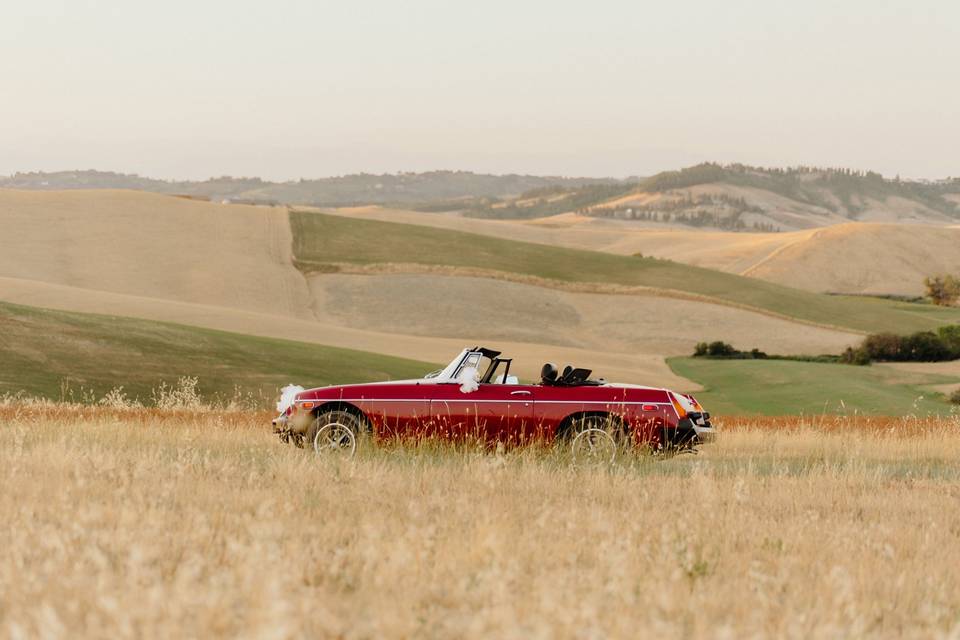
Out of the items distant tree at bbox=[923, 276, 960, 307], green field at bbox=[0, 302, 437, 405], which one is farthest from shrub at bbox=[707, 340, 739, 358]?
distant tree at bbox=[923, 276, 960, 307]

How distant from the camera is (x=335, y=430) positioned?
13.8 metres

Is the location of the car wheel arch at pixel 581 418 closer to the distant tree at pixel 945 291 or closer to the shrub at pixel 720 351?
the shrub at pixel 720 351

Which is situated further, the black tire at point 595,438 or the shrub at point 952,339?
the shrub at point 952,339

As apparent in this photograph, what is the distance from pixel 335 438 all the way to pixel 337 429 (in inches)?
4.8

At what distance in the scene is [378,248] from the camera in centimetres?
9625

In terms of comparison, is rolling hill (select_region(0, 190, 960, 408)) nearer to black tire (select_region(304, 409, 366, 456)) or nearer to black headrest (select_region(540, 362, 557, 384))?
black headrest (select_region(540, 362, 557, 384))

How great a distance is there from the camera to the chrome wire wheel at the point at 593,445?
43.9 ft

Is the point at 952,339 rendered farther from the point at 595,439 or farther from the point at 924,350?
the point at 595,439

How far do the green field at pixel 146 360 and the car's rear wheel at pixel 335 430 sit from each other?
56.2ft

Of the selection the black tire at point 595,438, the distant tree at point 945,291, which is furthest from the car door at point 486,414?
→ the distant tree at point 945,291

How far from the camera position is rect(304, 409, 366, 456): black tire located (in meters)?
13.6

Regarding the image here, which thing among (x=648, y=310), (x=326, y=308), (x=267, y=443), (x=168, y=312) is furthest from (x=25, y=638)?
(x=648, y=310)

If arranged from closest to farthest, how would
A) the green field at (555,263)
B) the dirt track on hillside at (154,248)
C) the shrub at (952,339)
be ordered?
the shrub at (952,339), the dirt track on hillside at (154,248), the green field at (555,263)

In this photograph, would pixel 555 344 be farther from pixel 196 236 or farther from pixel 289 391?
pixel 289 391
